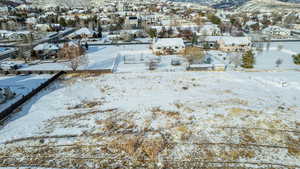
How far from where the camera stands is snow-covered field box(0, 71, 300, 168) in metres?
11.9

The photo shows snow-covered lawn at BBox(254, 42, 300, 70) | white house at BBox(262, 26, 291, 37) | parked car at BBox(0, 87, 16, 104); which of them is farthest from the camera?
Answer: white house at BBox(262, 26, 291, 37)

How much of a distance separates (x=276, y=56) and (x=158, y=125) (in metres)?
30.0

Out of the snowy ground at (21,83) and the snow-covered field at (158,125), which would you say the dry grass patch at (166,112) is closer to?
the snow-covered field at (158,125)

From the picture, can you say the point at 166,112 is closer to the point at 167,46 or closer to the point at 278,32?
the point at 167,46

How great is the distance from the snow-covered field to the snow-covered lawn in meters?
5.66

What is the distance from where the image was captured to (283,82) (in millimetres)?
22359

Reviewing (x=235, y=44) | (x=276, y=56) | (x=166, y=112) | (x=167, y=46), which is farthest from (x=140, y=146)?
(x=235, y=44)

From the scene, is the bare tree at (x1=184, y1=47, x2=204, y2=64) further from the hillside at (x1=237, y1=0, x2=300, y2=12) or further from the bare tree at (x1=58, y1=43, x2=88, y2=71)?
the hillside at (x1=237, y1=0, x2=300, y2=12)

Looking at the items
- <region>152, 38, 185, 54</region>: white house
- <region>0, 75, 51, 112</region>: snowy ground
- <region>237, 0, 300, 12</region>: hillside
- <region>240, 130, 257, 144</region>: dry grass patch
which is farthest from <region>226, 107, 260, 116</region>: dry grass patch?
<region>237, 0, 300, 12</region>: hillside

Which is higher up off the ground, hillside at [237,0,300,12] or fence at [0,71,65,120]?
hillside at [237,0,300,12]

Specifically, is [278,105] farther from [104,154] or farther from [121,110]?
[104,154]

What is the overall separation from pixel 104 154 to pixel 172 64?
2028 cm

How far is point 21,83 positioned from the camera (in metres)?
23.8

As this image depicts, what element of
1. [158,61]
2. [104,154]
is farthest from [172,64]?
[104,154]
